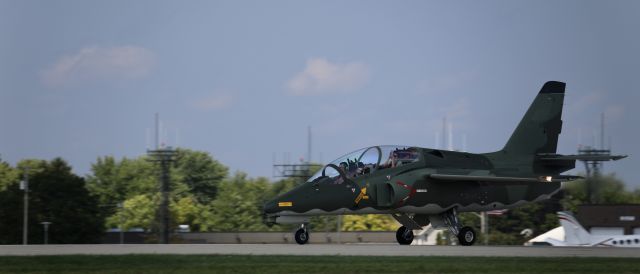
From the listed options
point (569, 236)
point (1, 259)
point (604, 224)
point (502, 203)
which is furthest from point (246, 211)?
point (1, 259)

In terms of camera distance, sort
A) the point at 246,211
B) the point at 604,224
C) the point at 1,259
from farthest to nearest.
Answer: the point at 246,211, the point at 604,224, the point at 1,259

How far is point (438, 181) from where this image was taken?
1298 inches

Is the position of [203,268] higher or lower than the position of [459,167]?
lower

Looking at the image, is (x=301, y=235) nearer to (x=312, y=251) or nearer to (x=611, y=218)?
(x=312, y=251)

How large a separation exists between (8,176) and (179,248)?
103 metres

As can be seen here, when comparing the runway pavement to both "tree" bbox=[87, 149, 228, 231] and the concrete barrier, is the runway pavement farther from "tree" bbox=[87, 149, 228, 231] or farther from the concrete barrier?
"tree" bbox=[87, 149, 228, 231]

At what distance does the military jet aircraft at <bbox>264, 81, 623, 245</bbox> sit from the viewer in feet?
104

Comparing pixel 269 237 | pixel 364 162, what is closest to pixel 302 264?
pixel 364 162

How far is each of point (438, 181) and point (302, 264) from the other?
10497mm

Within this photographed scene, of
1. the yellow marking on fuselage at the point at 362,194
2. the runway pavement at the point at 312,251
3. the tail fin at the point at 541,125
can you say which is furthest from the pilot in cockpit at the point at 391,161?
the tail fin at the point at 541,125

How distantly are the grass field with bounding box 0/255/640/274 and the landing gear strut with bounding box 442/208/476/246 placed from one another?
784cm

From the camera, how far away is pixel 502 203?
113 feet

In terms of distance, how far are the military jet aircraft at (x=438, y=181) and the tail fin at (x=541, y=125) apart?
35mm

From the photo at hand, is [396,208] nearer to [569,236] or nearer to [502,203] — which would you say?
[502,203]
